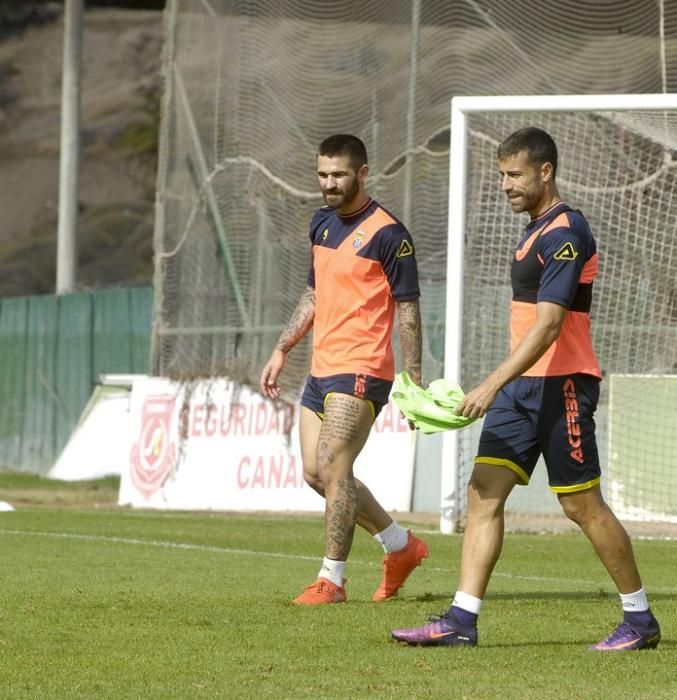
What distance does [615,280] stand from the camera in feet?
50.3

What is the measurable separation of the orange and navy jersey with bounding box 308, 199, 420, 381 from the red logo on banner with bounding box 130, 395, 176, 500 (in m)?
9.89

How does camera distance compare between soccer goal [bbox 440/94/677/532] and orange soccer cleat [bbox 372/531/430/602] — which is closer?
orange soccer cleat [bbox 372/531/430/602]

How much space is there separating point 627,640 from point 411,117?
36.2 ft

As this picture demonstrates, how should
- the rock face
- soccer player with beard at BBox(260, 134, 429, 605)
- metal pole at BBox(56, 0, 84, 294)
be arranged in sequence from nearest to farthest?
soccer player with beard at BBox(260, 134, 429, 605) → metal pole at BBox(56, 0, 84, 294) → the rock face

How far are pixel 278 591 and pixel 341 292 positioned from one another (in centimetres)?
156

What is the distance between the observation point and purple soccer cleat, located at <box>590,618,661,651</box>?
681cm

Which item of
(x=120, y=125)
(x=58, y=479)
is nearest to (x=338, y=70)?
(x=58, y=479)

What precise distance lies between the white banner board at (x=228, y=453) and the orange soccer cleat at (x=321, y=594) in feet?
26.6

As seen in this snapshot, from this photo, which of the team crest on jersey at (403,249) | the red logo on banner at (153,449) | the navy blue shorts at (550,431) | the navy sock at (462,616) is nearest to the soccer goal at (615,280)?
the red logo on banner at (153,449)

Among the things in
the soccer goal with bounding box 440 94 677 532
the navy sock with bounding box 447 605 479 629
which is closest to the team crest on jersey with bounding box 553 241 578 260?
the navy sock with bounding box 447 605 479 629

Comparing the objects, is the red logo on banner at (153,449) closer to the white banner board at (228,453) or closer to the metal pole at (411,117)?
the white banner board at (228,453)

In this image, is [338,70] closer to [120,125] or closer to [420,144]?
[420,144]

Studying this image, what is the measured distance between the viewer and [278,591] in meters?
8.93

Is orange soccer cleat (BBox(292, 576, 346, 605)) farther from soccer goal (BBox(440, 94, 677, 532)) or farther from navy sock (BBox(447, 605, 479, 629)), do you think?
soccer goal (BBox(440, 94, 677, 532))
